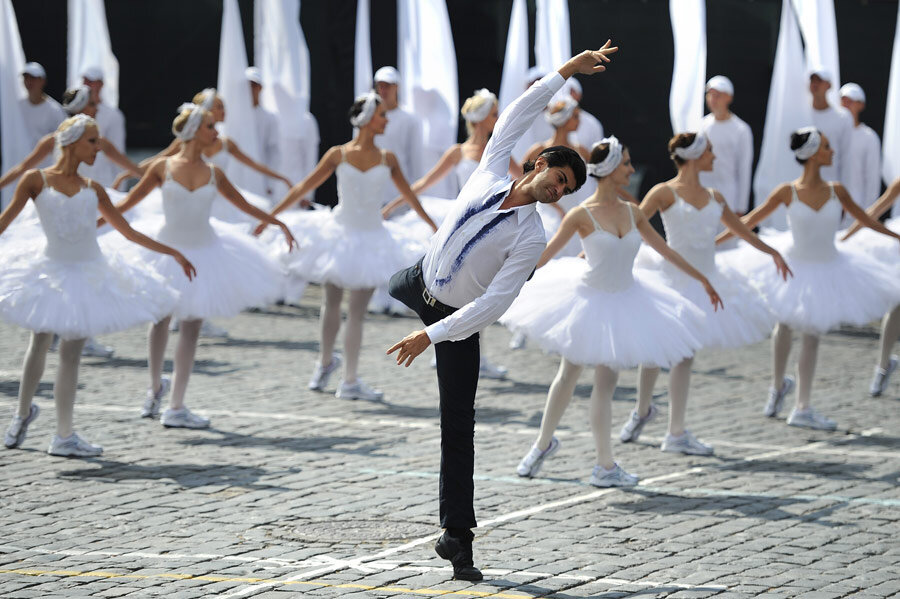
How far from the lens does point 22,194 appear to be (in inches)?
359

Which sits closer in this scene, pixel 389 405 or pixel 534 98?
pixel 534 98

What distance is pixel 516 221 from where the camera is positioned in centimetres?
663

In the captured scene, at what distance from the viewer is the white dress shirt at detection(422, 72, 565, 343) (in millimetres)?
6461

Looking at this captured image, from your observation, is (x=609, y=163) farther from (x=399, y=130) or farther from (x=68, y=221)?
(x=399, y=130)

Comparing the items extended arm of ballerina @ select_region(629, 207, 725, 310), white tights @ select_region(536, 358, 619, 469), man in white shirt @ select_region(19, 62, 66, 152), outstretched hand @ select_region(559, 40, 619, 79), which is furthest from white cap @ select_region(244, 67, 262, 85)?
outstretched hand @ select_region(559, 40, 619, 79)

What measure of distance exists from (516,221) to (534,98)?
690mm

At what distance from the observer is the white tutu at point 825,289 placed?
35.2ft

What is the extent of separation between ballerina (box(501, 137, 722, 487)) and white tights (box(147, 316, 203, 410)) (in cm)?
276

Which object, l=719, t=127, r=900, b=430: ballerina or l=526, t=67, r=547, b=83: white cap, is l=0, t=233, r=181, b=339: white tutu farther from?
l=526, t=67, r=547, b=83: white cap

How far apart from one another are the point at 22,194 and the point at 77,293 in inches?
28.4

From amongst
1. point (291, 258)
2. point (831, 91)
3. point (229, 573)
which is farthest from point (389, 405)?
point (831, 91)

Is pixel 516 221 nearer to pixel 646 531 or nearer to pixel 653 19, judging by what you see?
pixel 646 531

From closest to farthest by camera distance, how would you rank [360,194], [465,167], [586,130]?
A: [360,194] → [465,167] → [586,130]

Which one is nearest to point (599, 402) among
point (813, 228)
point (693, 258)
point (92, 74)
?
point (693, 258)
